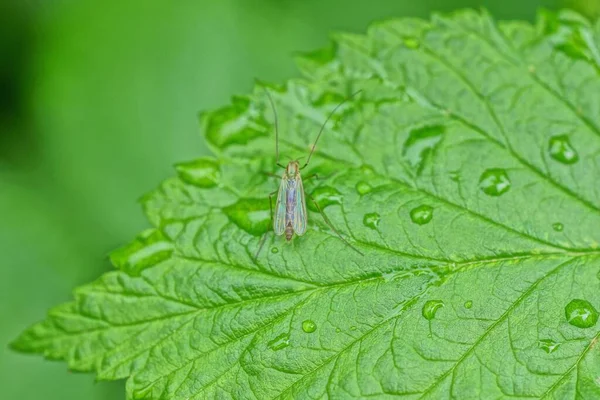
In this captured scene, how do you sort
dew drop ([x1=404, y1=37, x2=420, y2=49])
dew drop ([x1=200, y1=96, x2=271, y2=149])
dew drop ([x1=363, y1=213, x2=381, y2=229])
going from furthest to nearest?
dew drop ([x1=404, y1=37, x2=420, y2=49]) → dew drop ([x1=200, y1=96, x2=271, y2=149]) → dew drop ([x1=363, y1=213, x2=381, y2=229])

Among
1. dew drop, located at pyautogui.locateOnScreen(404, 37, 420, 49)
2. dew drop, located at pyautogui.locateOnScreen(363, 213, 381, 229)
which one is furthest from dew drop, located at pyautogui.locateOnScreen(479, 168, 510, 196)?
dew drop, located at pyautogui.locateOnScreen(404, 37, 420, 49)

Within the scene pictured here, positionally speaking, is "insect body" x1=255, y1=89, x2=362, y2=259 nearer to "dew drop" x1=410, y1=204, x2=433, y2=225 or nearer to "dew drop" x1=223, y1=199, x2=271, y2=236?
"dew drop" x1=223, y1=199, x2=271, y2=236

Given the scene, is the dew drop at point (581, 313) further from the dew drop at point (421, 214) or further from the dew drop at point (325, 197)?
the dew drop at point (325, 197)

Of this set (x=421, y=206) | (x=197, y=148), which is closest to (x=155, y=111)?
(x=197, y=148)

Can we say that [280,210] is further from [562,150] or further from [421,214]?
[562,150]

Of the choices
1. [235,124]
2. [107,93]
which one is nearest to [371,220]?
[235,124]
